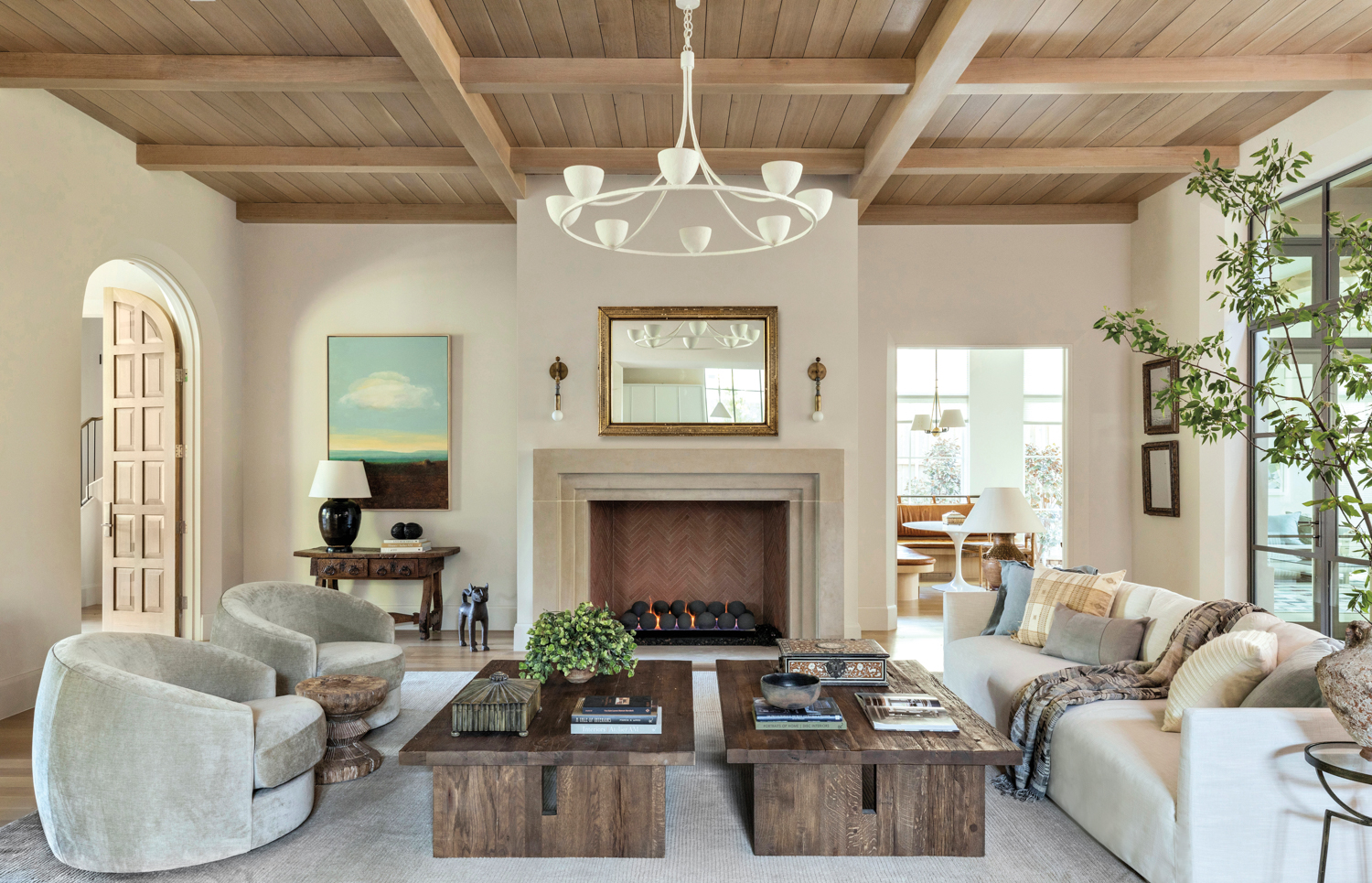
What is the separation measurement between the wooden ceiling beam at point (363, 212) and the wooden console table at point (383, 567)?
90.0 inches

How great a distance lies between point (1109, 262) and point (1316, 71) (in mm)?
2250

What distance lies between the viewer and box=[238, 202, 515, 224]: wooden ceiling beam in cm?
607

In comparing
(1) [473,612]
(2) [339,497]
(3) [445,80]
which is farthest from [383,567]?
(3) [445,80]

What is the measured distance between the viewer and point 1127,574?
6109 millimetres

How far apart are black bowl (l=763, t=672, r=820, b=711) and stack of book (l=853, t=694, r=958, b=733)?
0.21m

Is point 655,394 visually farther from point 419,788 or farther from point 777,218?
point 419,788

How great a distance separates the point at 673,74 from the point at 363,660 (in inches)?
115

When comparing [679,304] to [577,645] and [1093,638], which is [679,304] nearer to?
[577,645]

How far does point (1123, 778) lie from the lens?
8.27ft

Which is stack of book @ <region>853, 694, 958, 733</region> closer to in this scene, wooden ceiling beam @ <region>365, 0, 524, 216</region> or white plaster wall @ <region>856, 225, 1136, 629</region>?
wooden ceiling beam @ <region>365, 0, 524, 216</region>

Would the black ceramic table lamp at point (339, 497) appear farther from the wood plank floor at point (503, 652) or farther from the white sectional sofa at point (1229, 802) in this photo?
the white sectional sofa at point (1229, 802)

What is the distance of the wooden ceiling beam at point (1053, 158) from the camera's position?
5.04 m

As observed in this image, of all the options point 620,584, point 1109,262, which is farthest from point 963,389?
point 620,584

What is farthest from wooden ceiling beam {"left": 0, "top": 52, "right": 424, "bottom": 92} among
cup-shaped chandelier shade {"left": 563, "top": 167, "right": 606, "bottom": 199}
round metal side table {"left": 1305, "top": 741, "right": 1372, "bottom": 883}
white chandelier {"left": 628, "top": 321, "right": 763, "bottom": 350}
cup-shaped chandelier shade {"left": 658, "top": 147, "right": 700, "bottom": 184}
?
round metal side table {"left": 1305, "top": 741, "right": 1372, "bottom": 883}
